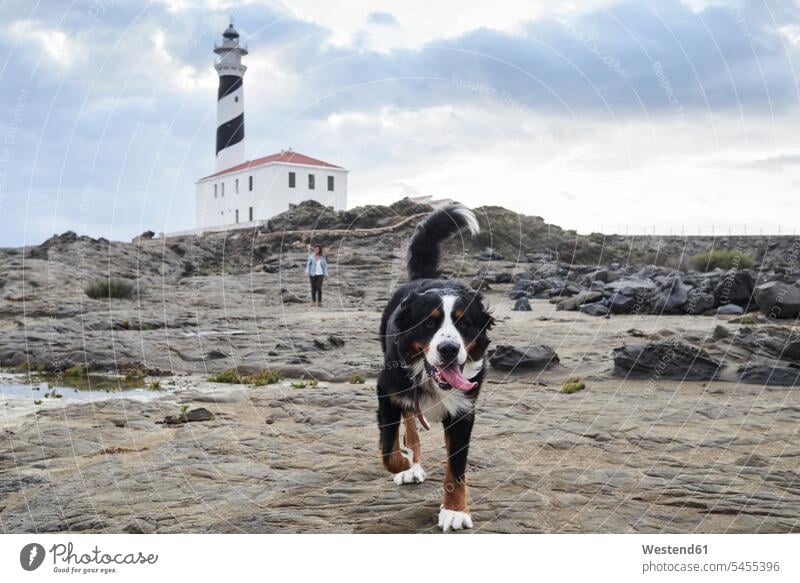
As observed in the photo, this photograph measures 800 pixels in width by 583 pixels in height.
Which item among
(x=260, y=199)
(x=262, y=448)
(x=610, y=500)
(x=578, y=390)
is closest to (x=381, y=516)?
(x=610, y=500)

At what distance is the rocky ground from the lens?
246 inches

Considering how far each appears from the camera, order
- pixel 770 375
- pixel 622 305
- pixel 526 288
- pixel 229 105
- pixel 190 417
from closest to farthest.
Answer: pixel 190 417
pixel 770 375
pixel 622 305
pixel 526 288
pixel 229 105

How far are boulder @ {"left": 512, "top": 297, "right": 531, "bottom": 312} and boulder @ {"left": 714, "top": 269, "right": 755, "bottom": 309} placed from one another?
630cm

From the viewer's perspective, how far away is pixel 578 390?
1259 centimetres

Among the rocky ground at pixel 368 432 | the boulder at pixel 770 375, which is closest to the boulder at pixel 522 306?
the rocky ground at pixel 368 432

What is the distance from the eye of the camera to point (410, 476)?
6.92 m

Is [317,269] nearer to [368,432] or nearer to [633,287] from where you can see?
[633,287]

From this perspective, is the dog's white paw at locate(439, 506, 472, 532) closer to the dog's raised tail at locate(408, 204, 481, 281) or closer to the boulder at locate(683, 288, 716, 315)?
the dog's raised tail at locate(408, 204, 481, 281)

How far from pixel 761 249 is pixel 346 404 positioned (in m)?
60.6

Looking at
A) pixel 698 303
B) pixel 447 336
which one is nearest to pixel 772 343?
pixel 698 303

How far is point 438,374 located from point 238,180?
57206 millimetres

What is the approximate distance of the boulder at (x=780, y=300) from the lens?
68.7 feet

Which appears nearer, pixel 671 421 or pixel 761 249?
pixel 671 421
